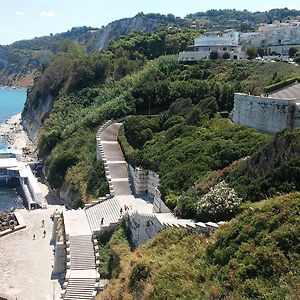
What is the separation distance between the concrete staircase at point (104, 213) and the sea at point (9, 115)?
13.0 m

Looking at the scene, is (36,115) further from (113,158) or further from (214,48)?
(113,158)

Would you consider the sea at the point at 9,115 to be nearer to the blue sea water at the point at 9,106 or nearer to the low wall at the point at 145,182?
the blue sea water at the point at 9,106

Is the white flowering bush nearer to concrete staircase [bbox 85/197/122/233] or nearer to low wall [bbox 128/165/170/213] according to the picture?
concrete staircase [bbox 85/197/122/233]

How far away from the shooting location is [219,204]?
19.6 metres

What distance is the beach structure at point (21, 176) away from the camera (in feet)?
133

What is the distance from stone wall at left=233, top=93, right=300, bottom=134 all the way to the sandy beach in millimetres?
31603

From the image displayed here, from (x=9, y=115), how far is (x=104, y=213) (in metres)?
84.5

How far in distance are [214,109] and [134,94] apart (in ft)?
39.0

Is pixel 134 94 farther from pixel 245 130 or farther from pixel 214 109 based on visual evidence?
pixel 245 130

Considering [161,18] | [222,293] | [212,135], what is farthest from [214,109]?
[161,18]

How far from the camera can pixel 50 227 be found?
3247cm

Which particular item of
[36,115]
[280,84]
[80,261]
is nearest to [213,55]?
[280,84]

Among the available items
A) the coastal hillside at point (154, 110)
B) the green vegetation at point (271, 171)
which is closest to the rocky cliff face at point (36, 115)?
the coastal hillside at point (154, 110)

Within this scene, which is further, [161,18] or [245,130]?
[161,18]
